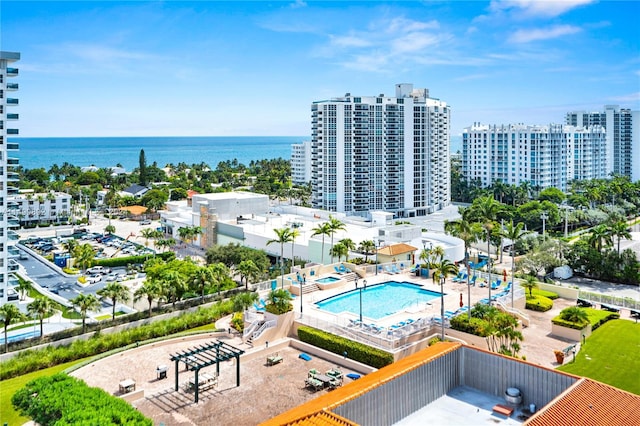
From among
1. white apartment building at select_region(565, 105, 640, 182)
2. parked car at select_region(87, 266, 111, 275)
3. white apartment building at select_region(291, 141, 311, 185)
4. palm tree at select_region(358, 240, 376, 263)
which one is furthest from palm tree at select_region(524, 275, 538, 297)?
white apartment building at select_region(565, 105, 640, 182)

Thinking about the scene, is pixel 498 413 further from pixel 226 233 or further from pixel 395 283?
pixel 226 233

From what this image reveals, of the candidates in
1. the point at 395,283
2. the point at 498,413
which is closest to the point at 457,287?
the point at 395,283

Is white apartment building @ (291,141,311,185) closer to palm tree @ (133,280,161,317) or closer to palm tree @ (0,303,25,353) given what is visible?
palm tree @ (133,280,161,317)

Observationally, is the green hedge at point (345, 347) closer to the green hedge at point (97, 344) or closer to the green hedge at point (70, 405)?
the green hedge at point (97, 344)

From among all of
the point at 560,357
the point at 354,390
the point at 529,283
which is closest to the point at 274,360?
the point at 354,390

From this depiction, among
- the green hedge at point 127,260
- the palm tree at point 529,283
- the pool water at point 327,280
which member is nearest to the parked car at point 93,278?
the green hedge at point 127,260

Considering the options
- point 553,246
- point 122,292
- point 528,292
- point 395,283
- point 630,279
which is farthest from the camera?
point 553,246
